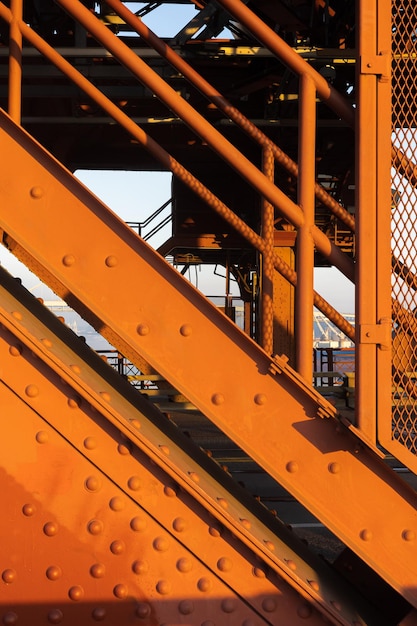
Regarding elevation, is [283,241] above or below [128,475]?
above

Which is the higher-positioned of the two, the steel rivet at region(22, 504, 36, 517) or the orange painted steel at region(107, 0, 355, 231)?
the orange painted steel at region(107, 0, 355, 231)

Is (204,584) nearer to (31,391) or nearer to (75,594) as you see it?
(75,594)

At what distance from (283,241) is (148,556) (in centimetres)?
1308

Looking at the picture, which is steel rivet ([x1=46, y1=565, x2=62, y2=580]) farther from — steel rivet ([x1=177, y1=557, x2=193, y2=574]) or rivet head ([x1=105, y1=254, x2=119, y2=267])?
rivet head ([x1=105, y1=254, x2=119, y2=267])

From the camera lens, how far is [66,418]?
2908 mm

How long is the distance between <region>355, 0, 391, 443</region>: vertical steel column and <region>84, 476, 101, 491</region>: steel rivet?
1.18 m

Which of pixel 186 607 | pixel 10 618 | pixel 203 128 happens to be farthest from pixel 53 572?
pixel 203 128

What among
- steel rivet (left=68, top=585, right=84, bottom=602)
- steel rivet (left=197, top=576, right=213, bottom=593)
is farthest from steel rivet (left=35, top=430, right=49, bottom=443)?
steel rivet (left=197, top=576, right=213, bottom=593)

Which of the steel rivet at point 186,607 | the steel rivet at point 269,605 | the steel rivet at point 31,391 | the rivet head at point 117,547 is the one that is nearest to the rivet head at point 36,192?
the steel rivet at point 31,391

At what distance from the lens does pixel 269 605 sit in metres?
2.91

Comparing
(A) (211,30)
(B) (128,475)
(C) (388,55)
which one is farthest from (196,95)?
(B) (128,475)

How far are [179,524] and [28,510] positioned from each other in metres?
0.64

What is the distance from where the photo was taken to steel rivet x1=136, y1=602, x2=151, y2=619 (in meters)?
2.84

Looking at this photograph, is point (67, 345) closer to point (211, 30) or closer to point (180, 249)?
point (211, 30)
